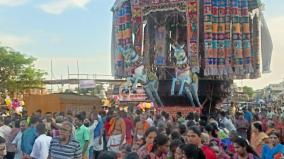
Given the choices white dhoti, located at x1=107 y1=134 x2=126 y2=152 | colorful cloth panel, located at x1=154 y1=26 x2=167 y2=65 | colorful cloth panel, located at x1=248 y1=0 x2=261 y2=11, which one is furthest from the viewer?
colorful cloth panel, located at x1=248 y1=0 x2=261 y2=11

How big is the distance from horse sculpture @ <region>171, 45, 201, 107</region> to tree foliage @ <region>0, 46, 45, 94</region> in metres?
21.4

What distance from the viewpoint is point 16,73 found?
4288cm

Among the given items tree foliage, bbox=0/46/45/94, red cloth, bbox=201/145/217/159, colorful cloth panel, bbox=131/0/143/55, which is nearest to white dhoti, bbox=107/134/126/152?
red cloth, bbox=201/145/217/159

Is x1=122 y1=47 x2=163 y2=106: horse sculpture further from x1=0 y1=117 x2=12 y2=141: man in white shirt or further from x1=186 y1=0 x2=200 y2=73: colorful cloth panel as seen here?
x1=0 y1=117 x2=12 y2=141: man in white shirt

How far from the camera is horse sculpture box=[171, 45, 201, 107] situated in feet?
77.9

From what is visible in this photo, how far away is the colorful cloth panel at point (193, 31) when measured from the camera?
24203mm

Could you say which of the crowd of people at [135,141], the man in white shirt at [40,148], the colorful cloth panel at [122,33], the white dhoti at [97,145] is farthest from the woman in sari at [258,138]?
the colorful cloth panel at [122,33]

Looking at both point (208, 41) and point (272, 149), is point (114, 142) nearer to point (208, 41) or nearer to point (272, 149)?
point (272, 149)

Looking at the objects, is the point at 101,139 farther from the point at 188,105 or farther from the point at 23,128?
the point at 188,105

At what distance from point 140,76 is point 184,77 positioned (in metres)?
2.56

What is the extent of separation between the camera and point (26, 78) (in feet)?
142

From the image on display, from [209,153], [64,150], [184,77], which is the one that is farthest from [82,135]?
[184,77]

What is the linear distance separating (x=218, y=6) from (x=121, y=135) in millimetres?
13917

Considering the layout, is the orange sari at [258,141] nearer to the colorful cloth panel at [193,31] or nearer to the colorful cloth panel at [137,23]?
the colorful cloth panel at [193,31]
